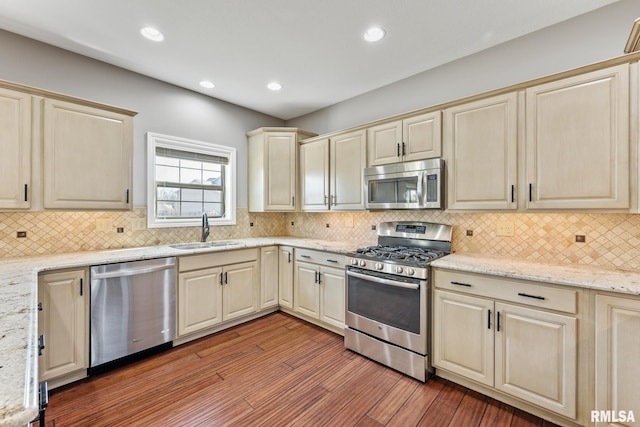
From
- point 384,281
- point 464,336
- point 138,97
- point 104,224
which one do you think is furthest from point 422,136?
point 104,224

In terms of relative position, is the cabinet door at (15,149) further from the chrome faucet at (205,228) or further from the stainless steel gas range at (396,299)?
the stainless steel gas range at (396,299)

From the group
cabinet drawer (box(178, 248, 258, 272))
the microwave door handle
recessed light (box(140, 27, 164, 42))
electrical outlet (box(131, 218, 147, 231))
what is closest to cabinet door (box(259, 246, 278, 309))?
cabinet drawer (box(178, 248, 258, 272))

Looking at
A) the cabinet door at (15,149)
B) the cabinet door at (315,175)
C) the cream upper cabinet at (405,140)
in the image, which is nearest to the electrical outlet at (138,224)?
the cabinet door at (15,149)

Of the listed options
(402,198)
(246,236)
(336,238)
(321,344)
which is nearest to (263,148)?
(246,236)

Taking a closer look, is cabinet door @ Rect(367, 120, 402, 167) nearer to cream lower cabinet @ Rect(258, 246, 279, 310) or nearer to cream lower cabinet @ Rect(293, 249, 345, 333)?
cream lower cabinet @ Rect(293, 249, 345, 333)

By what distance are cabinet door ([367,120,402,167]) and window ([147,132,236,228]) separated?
1.99 meters

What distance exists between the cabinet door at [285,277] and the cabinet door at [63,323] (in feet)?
6.42

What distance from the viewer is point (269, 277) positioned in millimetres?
3582

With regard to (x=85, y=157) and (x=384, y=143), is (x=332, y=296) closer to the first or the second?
(x=384, y=143)

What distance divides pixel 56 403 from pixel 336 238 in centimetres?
300

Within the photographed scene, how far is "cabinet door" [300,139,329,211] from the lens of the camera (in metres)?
3.57

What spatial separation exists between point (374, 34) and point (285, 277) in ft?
9.18

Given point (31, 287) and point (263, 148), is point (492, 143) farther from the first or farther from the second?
point (31, 287)

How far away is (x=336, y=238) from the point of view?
12.7 ft
